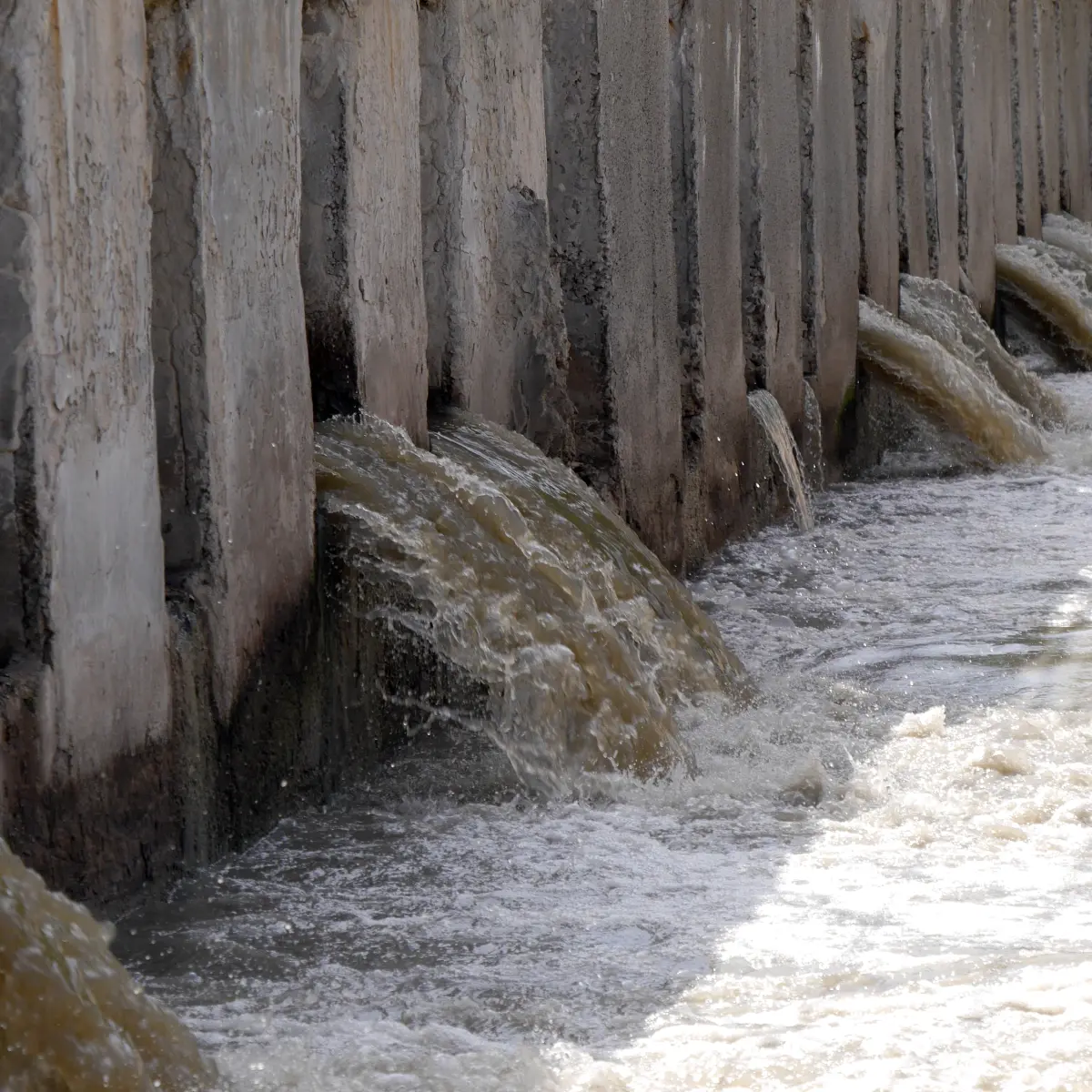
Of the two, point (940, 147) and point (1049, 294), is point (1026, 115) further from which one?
point (940, 147)

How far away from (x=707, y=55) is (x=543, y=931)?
4.75m

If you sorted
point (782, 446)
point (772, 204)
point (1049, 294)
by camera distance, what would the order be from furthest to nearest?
1. point (1049, 294)
2. point (772, 204)
3. point (782, 446)

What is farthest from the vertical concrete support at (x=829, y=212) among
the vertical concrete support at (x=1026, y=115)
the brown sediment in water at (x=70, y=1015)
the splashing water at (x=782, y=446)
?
the brown sediment in water at (x=70, y=1015)

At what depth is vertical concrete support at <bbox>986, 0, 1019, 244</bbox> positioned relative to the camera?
553 inches

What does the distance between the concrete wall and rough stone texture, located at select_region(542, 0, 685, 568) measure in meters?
0.01

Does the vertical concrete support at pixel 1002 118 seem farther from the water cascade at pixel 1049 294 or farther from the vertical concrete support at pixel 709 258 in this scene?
the vertical concrete support at pixel 709 258

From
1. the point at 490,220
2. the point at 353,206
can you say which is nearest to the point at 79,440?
the point at 353,206

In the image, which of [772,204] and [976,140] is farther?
[976,140]

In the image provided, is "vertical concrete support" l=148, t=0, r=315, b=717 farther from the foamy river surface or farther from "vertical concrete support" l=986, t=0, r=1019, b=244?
"vertical concrete support" l=986, t=0, r=1019, b=244

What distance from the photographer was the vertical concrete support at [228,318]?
377 centimetres

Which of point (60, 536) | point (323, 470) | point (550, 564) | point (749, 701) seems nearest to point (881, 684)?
point (749, 701)

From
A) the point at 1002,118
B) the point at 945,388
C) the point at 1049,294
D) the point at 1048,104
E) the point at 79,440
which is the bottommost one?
the point at 945,388

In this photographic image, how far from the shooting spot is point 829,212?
9.16m

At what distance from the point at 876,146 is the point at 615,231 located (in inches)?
179
